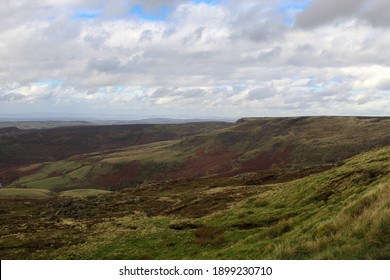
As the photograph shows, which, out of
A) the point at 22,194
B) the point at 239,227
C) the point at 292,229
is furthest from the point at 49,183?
the point at 292,229

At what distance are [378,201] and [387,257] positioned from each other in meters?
4.99

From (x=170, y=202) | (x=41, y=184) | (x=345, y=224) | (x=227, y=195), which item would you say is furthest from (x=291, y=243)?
(x=41, y=184)

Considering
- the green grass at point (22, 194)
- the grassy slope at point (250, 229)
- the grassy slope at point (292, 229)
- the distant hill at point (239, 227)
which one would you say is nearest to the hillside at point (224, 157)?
the green grass at point (22, 194)

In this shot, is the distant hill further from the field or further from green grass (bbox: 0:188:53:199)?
green grass (bbox: 0:188:53:199)

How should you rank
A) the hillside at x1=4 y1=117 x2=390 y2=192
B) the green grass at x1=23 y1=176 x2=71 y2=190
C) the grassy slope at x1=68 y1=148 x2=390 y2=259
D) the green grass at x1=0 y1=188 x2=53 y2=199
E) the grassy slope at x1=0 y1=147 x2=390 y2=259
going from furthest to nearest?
the green grass at x1=23 y1=176 x2=71 y2=190, the hillside at x1=4 y1=117 x2=390 y2=192, the green grass at x1=0 y1=188 x2=53 y2=199, the grassy slope at x1=0 y1=147 x2=390 y2=259, the grassy slope at x1=68 y1=148 x2=390 y2=259

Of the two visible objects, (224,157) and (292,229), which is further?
(224,157)

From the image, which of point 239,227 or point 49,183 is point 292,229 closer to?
point 239,227

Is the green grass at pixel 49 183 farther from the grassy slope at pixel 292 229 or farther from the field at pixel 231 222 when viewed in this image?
the grassy slope at pixel 292 229

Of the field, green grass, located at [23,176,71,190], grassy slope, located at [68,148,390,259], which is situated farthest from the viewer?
green grass, located at [23,176,71,190]

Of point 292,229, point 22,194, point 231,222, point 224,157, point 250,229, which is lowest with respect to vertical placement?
point 22,194

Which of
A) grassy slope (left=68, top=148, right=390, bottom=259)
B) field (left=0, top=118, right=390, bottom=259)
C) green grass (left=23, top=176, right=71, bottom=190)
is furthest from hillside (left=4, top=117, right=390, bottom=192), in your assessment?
grassy slope (left=68, top=148, right=390, bottom=259)

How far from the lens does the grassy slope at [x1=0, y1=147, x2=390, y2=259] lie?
14312 mm

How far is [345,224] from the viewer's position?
15.5m

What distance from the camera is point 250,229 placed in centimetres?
2427
